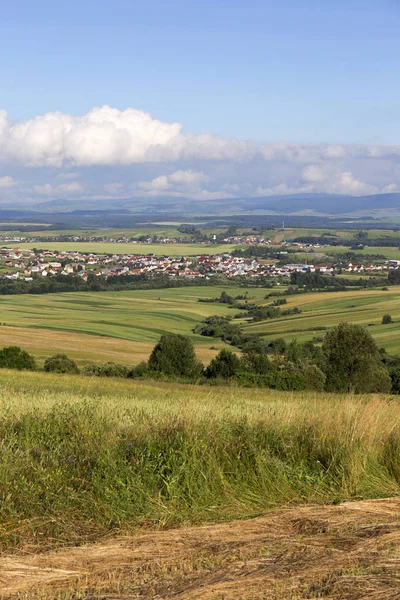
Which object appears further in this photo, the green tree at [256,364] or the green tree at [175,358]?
the green tree at [256,364]

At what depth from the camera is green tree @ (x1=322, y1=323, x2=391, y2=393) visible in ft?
115

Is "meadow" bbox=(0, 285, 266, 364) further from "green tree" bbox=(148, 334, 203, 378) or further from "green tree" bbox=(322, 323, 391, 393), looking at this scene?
"green tree" bbox=(322, 323, 391, 393)

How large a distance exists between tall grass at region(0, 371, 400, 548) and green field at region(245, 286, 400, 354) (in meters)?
51.1

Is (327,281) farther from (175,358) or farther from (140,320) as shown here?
(175,358)

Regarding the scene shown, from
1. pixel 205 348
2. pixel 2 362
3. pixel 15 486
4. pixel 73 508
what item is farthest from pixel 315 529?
pixel 205 348

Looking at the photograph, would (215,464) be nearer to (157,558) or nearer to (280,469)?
(280,469)

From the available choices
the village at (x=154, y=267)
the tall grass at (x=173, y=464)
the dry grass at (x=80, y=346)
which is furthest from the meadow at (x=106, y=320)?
the tall grass at (x=173, y=464)

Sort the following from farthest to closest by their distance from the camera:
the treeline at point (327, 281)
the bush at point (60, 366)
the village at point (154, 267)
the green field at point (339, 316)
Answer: the village at point (154, 267), the treeline at point (327, 281), the green field at point (339, 316), the bush at point (60, 366)

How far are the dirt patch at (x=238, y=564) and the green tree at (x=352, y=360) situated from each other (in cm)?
2965

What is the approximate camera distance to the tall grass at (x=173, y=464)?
19.5ft

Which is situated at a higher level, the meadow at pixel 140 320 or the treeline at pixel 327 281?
the treeline at pixel 327 281

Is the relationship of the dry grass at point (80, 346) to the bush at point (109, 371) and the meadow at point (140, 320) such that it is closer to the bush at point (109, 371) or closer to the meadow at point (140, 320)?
the meadow at point (140, 320)

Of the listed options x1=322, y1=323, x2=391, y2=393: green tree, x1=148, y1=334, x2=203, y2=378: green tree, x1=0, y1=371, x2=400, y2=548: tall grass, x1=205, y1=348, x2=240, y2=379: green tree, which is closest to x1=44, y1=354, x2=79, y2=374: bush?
x1=148, y1=334, x2=203, y2=378: green tree

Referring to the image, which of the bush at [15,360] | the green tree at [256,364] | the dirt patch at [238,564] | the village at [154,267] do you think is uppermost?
the dirt patch at [238,564]
